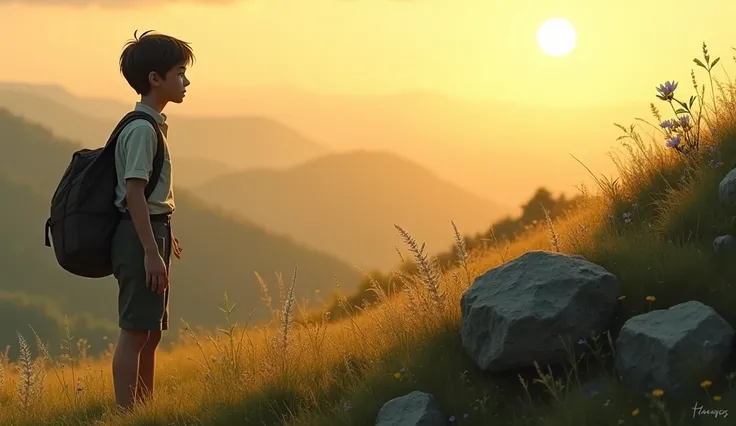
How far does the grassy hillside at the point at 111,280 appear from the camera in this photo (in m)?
118

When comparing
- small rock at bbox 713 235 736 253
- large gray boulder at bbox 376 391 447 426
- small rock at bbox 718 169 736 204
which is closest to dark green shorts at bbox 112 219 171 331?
large gray boulder at bbox 376 391 447 426

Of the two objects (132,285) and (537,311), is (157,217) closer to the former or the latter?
(132,285)

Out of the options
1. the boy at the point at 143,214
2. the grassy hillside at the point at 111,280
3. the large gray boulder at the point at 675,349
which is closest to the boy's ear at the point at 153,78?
the boy at the point at 143,214

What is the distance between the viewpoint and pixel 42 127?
171 metres

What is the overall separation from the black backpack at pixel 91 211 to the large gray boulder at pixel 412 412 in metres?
1.96

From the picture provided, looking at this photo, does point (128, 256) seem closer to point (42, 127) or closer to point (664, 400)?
point (664, 400)

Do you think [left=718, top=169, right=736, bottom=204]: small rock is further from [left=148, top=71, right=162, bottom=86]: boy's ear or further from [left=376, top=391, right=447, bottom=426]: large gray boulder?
[left=148, top=71, right=162, bottom=86]: boy's ear

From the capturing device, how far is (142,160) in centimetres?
456

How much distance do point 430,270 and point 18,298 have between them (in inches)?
3809

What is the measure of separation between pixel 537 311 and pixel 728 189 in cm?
171

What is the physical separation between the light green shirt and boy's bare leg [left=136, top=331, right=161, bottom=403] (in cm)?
89

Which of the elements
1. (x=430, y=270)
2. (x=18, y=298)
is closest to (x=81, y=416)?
(x=430, y=270)

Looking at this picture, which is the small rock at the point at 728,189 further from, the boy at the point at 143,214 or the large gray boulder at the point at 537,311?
the boy at the point at 143,214

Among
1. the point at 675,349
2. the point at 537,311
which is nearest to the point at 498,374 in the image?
the point at 537,311
